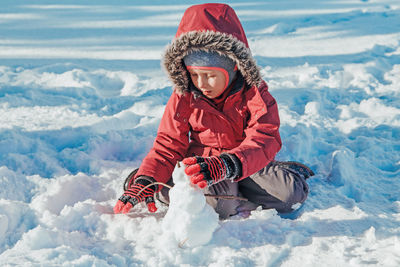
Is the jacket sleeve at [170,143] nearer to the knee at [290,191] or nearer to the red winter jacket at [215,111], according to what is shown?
the red winter jacket at [215,111]

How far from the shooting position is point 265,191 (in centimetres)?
190

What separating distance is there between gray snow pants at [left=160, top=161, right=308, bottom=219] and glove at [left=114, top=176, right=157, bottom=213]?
0.36 feet

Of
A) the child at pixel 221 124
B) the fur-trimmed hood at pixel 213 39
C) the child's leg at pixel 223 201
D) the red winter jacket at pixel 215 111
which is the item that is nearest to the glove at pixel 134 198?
the child at pixel 221 124

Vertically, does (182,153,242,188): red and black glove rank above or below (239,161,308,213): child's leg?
above

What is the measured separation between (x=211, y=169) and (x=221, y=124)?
16.5 inches

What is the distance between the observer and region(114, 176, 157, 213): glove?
1754 millimetres

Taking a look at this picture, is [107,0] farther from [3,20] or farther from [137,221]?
[137,221]

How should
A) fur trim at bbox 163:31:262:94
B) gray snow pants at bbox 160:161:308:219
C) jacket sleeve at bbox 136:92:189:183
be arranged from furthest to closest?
jacket sleeve at bbox 136:92:189:183 < gray snow pants at bbox 160:161:308:219 < fur trim at bbox 163:31:262:94

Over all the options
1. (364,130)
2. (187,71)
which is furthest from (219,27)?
(364,130)

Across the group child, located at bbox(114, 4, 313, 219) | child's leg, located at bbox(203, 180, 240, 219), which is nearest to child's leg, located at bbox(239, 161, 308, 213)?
child, located at bbox(114, 4, 313, 219)

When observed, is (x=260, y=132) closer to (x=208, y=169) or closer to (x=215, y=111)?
(x=215, y=111)

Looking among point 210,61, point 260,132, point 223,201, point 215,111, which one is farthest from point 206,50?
point 223,201

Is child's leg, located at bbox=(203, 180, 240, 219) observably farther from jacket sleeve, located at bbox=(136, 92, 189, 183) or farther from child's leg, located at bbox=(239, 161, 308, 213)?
jacket sleeve, located at bbox=(136, 92, 189, 183)

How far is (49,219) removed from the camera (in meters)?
1.69
